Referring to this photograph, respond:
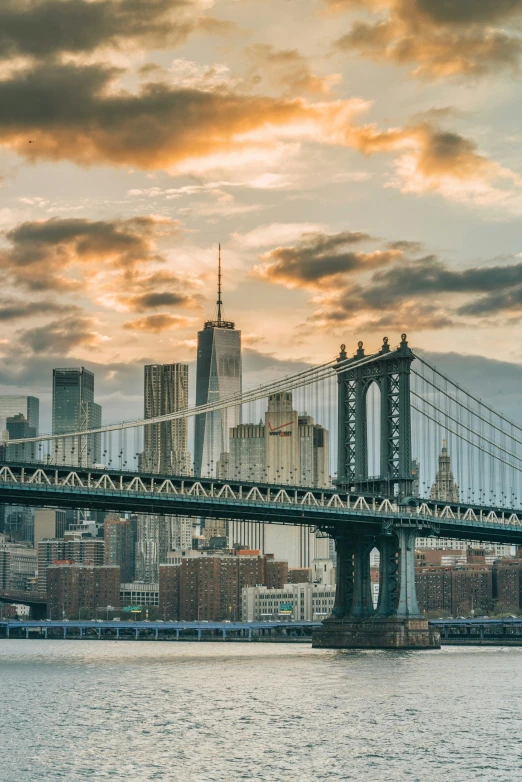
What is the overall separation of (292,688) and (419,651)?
37895 millimetres

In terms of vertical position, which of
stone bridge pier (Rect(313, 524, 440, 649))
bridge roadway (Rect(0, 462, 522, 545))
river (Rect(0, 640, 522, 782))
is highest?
bridge roadway (Rect(0, 462, 522, 545))

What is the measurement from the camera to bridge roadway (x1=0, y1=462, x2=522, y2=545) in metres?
102

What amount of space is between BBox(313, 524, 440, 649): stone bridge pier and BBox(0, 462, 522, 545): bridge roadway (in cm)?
180

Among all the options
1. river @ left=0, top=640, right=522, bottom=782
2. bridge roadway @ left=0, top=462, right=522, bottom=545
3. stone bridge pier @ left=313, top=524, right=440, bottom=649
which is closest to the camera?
river @ left=0, top=640, right=522, bottom=782

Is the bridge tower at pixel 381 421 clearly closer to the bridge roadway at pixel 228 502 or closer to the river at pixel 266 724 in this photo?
the bridge roadway at pixel 228 502

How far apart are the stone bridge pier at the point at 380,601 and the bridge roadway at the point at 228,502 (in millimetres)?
1805

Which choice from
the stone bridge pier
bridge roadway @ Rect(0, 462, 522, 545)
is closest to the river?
bridge roadway @ Rect(0, 462, 522, 545)

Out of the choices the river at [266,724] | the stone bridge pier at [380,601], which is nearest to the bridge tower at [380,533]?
the stone bridge pier at [380,601]

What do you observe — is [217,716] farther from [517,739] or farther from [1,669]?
[1,669]

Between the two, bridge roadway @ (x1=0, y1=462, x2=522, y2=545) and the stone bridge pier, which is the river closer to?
bridge roadway @ (x1=0, y1=462, x2=522, y2=545)

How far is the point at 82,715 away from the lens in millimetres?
67812

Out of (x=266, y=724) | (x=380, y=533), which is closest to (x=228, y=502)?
(x=380, y=533)

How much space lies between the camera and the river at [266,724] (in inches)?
2069

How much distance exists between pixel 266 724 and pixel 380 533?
5407cm
